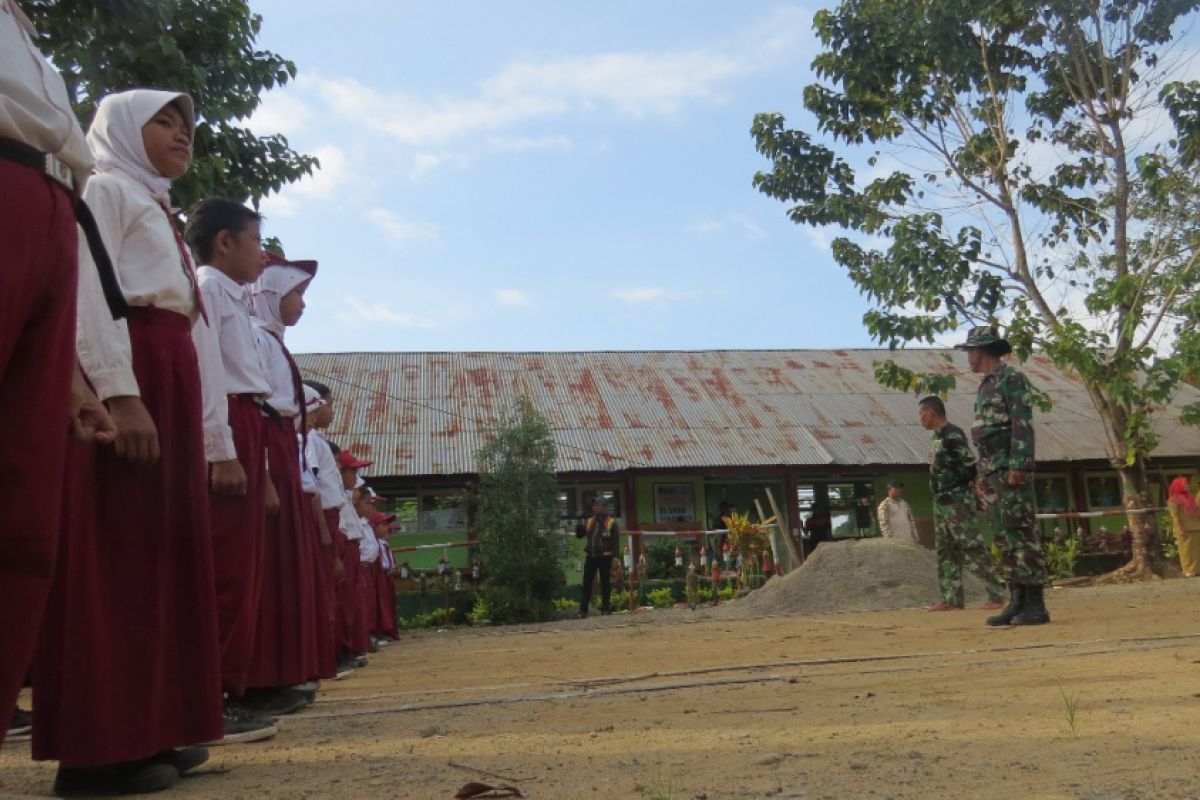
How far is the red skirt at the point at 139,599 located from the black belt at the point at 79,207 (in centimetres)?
38

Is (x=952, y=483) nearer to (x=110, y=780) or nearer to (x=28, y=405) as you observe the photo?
(x=110, y=780)

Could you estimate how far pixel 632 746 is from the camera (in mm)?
2789

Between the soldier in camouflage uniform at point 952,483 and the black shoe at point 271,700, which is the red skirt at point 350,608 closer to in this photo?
the black shoe at point 271,700

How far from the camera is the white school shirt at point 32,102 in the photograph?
1.79 metres

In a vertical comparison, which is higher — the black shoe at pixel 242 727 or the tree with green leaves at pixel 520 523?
the tree with green leaves at pixel 520 523

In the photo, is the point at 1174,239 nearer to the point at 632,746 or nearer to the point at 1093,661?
the point at 1093,661

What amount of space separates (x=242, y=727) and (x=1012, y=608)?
15.2 ft

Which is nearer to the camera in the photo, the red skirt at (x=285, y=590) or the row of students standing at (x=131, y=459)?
the row of students standing at (x=131, y=459)

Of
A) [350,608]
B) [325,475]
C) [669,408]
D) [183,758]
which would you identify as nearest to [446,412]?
[669,408]

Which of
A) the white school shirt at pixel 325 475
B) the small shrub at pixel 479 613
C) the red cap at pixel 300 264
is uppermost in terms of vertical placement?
the red cap at pixel 300 264

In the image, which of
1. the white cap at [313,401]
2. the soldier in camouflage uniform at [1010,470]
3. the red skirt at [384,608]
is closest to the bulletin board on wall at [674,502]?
the red skirt at [384,608]

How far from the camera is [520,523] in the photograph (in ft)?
52.6

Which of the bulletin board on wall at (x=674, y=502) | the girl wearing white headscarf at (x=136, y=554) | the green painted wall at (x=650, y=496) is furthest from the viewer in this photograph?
the bulletin board on wall at (x=674, y=502)

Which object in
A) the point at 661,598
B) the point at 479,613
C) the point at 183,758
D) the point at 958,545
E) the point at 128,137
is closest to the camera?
the point at 183,758
